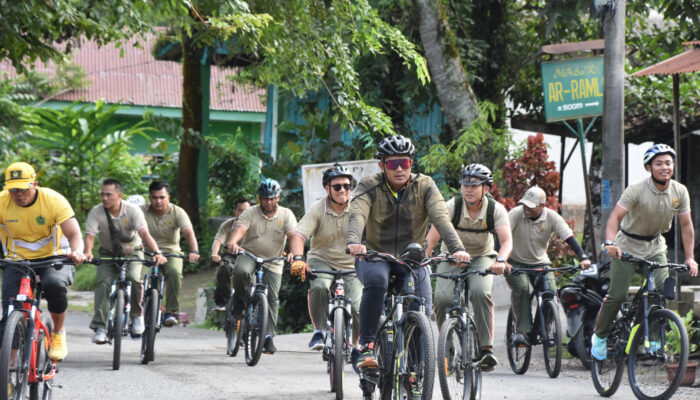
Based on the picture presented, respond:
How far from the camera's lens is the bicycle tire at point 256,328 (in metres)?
10.5

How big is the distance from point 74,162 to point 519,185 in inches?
544

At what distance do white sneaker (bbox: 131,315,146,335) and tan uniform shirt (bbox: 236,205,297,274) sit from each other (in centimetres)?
145

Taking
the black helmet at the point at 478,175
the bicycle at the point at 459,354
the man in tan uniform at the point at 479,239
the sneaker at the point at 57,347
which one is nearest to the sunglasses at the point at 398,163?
the bicycle at the point at 459,354

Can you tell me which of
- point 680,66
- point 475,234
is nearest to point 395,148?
point 475,234

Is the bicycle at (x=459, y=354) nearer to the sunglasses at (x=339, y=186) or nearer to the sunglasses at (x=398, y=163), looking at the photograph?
the sunglasses at (x=398, y=163)

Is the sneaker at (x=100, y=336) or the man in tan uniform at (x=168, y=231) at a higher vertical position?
the man in tan uniform at (x=168, y=231)

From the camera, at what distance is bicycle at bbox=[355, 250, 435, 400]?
647cm

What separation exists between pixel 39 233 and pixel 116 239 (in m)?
3.06

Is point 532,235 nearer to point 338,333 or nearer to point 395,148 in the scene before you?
point 338,333

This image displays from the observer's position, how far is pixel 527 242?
33.7 feet

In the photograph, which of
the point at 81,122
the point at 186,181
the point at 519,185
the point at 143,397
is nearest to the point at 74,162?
the point at 81,122

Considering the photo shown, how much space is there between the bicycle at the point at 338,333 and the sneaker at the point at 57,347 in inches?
87.2

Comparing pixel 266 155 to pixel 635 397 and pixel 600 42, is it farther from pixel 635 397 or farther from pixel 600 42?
pixel 635 397

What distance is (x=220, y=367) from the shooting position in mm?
10570
